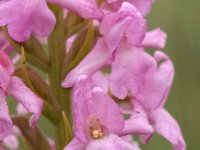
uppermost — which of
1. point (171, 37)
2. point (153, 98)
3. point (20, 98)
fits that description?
point (20, 98)

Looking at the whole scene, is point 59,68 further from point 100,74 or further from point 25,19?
point 25,19

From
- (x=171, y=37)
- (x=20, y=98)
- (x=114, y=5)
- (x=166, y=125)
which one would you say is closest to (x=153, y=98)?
(x=166, y=125)

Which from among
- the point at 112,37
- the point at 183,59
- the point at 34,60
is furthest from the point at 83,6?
the point at 183,59

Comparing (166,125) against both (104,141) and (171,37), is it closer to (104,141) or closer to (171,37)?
(104,141)

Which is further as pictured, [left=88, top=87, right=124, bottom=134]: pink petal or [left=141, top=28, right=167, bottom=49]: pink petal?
[left=141, top=28, right=167, bottom=49]: pink petal

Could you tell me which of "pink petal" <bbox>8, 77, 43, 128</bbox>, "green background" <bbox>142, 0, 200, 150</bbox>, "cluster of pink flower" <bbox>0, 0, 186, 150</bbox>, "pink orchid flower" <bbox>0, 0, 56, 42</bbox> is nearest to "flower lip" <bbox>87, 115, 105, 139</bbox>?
"cluster of pink flower" <bbox>0, 0, 186, 150</bbox>

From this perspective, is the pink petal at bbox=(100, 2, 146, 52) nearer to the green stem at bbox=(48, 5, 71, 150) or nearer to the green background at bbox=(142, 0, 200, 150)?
the green stem at bbox=(48, 5, 71, 150)

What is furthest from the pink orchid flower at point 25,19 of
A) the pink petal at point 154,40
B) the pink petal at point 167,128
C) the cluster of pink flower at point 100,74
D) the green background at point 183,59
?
the green background at point 183,59
